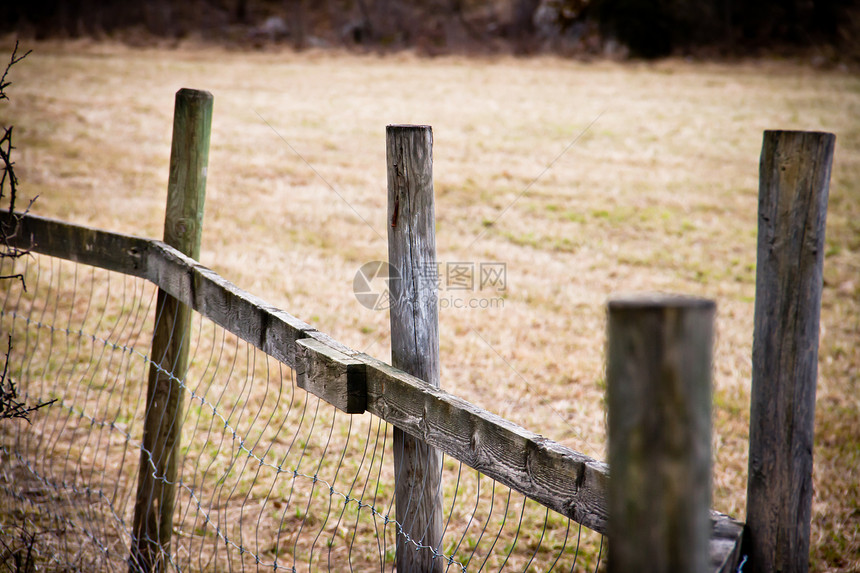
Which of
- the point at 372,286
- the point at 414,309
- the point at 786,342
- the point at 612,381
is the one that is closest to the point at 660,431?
the point at 612,381

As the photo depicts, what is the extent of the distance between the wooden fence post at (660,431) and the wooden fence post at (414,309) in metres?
1.39

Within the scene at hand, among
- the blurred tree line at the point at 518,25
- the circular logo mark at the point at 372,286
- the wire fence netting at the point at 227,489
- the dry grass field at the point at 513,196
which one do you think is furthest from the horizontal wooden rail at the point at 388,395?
the blurred tree line at the point at 518,25

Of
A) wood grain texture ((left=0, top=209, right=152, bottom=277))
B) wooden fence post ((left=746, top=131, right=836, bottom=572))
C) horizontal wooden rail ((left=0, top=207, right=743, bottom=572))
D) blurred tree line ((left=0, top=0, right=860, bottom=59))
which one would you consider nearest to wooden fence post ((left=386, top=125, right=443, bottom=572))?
horizontal wooden rail ((left=0, top=207, right=743, bottom=572))

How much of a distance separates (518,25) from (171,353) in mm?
26917

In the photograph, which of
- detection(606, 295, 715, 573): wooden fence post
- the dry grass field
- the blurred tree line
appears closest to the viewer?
detection(606, 295, 715, 573): wooden fence post

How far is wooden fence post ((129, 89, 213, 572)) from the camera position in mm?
2838

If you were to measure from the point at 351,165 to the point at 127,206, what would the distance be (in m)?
4.01

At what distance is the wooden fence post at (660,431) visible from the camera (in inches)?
30.7

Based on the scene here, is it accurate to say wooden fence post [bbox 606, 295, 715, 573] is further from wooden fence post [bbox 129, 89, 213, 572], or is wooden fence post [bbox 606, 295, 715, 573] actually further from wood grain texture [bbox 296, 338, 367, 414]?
wooden fence post [bbox 129, 89, 213, 572]

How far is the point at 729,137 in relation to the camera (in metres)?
14.2


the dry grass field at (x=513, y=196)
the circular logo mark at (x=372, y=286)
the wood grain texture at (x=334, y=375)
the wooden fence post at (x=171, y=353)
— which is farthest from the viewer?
the circular logo mark at (x=372, y=286)

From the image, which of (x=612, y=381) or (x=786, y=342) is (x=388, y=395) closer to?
(x=786, y=342)

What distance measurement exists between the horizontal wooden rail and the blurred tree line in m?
23.7

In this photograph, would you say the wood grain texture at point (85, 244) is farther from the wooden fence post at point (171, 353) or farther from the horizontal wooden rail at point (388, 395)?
the wooden fence post at point (171, 353)
